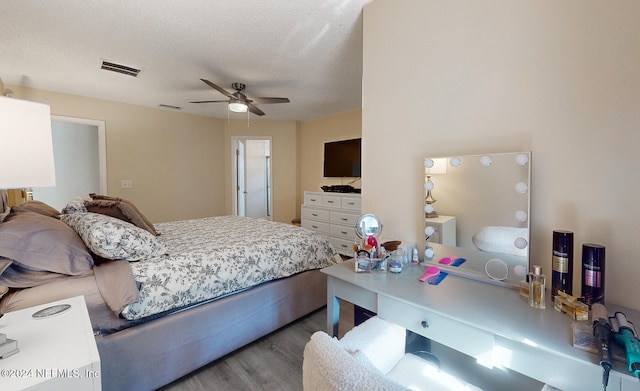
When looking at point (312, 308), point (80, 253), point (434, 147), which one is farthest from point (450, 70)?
point (80, 253)

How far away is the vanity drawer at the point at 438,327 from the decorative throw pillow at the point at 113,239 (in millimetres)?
1386

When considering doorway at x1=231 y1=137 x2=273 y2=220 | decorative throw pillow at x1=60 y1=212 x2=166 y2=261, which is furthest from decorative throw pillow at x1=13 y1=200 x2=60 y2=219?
doorway at x1=231 y1=137 x2=273 y2=220

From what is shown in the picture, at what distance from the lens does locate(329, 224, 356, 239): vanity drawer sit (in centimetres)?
387

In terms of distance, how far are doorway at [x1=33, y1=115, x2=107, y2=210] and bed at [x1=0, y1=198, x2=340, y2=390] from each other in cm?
327

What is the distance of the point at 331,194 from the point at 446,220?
2712 mm

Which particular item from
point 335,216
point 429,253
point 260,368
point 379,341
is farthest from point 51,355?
point 335,216

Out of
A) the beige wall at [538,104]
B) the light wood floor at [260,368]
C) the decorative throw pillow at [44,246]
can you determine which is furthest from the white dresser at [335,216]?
the decorative throw pillow at [44,246]

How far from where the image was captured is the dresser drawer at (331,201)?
405 centimetres

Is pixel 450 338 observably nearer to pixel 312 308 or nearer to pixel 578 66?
pixel 578 66

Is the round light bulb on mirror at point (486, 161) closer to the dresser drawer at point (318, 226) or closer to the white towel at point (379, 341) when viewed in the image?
the white towel at point (379, 341)

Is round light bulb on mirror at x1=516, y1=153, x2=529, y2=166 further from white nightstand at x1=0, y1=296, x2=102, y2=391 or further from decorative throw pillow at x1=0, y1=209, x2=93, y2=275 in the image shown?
decorative throw pillow at x1=0, y1=209, x2=93, y2=275

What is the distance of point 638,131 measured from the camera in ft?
3.17

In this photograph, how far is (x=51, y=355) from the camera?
79 centimetres

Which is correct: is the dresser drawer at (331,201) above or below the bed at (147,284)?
Answer: above
